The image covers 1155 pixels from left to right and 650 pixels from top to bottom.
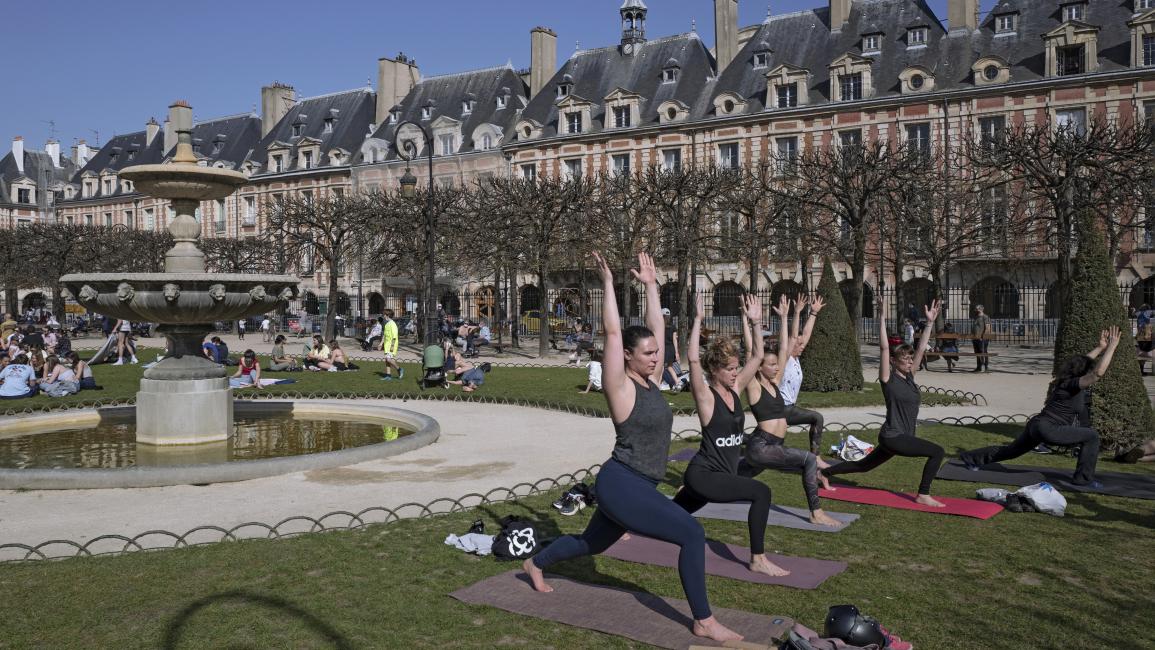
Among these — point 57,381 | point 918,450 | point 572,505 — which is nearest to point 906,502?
point 918,450

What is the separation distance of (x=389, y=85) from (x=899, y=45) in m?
29.3

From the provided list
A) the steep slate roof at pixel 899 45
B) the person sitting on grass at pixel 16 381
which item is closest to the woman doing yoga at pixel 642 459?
the person sitting on grass at pixel 16 381

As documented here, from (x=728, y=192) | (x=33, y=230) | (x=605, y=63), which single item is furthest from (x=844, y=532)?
(x=33, y=230)

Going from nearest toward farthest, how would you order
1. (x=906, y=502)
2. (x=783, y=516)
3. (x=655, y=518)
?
(x=655, y=518), (x=783, y=516), (x=906, y=502)

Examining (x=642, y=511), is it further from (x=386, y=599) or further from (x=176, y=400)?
(x=176, y=400)

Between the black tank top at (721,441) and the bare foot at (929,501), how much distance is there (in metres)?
2.96

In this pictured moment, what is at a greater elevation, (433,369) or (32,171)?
(32,171)

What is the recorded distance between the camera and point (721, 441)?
5.19 metres

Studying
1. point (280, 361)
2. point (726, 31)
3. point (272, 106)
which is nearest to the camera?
point (280, 361)

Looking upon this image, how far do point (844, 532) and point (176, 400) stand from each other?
24.3ft

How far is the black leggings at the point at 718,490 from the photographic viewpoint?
5.11 meters

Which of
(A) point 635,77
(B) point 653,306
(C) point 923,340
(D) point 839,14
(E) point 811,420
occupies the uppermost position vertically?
(D) point 839,14

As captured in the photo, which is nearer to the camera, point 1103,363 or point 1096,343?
point 1103,363

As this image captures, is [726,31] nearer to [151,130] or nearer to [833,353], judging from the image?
[833,353]
